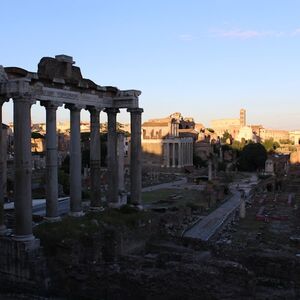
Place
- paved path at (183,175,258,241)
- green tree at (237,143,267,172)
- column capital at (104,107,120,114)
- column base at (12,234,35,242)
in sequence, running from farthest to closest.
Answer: green tree at (237,143,267,172)
paved path at (183,175,258,241)
column capital at (104,107,120,114)
column base at (12,234,35,242)

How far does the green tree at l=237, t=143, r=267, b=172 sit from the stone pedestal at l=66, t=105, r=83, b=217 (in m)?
91.3

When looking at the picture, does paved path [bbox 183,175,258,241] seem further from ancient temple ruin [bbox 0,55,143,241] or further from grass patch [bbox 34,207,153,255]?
ancient temple ruin [bbox 0,55,143,241]

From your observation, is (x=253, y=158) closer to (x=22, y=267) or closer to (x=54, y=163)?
(x=54, y=163)

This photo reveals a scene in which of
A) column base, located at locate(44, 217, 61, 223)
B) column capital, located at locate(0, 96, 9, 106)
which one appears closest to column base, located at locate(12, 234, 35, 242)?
column base, located at locate(44, 217, 61, 223)

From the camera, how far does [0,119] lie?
1658 cm

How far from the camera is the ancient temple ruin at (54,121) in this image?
50.1 ft

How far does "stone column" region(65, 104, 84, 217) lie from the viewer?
19.2 metres

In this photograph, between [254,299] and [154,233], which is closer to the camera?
[254,299]

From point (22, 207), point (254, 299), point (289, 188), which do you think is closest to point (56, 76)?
point (22, 207)

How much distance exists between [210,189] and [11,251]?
40972 millimetres

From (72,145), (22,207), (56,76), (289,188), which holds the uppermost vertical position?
(56,76)

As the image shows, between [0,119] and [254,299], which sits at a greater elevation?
[0,119]

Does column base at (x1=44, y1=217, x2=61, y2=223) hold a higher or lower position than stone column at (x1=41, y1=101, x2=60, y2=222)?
lower

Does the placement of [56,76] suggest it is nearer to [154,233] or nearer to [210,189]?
[154,233]
